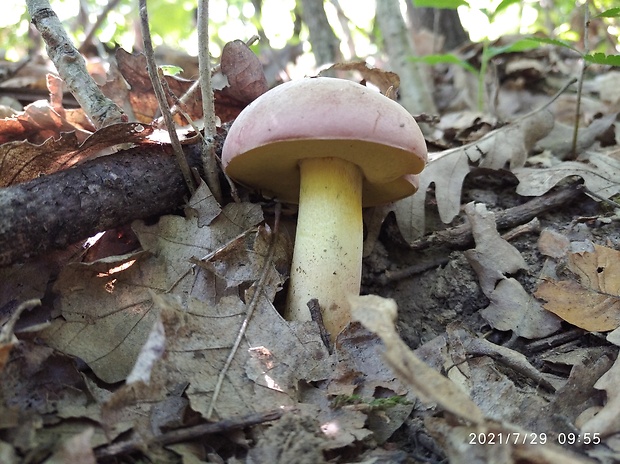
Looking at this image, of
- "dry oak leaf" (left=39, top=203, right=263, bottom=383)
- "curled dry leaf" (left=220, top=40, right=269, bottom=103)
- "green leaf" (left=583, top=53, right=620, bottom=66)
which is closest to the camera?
"dry oak leaf" (left=39, top=203, right=263, bottom=383)

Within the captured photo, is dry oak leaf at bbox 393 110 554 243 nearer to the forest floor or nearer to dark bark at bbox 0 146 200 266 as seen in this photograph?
the forest floor

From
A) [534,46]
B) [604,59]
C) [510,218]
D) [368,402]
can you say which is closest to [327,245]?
[368,402]

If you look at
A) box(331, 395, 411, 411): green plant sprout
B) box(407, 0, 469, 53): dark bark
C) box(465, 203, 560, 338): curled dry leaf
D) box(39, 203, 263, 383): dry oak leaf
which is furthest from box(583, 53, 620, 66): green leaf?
box(407, 0, 469, 53): dark bark

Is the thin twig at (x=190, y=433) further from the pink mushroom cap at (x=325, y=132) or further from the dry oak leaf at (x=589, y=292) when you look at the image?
the dry oak leaf at (x=589, y=292)

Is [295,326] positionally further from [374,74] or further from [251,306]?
[374,74]

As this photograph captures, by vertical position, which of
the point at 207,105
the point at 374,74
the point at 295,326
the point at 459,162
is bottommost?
the point at 295,326

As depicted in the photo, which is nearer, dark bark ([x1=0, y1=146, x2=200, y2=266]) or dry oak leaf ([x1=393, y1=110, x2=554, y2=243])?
dark bark ([x1=0, y1=146, x2=200, y2=266])

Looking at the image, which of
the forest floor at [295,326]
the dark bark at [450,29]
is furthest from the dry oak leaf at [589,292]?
the dark bark at [450,29]
